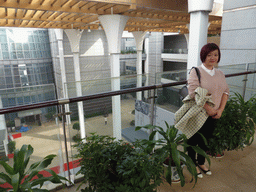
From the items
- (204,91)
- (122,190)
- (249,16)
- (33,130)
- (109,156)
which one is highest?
(249,16)

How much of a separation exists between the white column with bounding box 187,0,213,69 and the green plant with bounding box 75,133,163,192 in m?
4.57

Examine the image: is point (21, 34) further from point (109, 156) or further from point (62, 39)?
point (109, 156)

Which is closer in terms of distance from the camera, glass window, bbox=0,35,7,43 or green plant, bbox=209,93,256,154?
green plant, bbox=209,93,256,154

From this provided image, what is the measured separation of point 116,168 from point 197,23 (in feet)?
16.0

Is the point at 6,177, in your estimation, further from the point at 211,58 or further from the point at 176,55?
the point at 176,55

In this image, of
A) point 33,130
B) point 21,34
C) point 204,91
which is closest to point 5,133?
point 33,130

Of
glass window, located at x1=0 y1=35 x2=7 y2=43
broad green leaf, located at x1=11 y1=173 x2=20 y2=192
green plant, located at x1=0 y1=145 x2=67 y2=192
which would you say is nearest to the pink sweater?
green plant, located at x1=0 y1=145 x2=67 y2=192

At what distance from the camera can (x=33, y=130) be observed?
194 centimetres

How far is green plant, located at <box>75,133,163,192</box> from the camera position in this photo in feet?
5.08

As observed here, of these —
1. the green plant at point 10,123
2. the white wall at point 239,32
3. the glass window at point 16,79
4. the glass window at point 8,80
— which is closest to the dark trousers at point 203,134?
the green plant at point 10,123

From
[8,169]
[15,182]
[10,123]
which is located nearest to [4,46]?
[10,123]

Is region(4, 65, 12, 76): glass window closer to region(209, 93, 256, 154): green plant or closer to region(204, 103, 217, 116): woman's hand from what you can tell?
region(209, 93, 256, 154): green plant

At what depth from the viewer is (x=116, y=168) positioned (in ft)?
5.26

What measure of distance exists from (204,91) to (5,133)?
194cm
